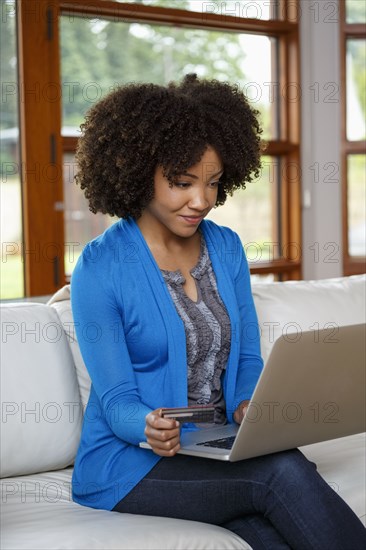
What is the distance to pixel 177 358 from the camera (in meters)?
1.66

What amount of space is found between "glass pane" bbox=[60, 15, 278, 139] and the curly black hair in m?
1.71

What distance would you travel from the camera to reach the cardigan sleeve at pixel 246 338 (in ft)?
5.89

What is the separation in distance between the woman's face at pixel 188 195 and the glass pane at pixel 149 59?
1819 millimetres

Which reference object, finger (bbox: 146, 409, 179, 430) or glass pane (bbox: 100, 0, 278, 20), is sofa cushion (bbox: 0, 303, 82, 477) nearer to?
finger (bbox: 146, 409, 179, 430)

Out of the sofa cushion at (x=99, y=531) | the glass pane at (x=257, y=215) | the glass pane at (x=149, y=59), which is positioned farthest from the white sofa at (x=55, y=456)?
the glass pane at (x=257, y=215)

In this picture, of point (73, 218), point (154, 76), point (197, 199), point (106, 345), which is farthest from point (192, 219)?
point (154, 76)

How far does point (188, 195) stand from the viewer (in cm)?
169

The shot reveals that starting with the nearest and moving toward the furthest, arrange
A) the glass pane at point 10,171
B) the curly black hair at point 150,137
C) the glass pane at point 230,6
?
the curly black hair at point 150,137, the glass pane at point 10,171, the glass pane at point 230,6

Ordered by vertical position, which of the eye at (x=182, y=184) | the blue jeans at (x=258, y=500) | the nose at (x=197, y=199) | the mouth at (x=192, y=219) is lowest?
the blue jeans at (x=258, y=500)

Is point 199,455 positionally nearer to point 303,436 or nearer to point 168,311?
point 303,436

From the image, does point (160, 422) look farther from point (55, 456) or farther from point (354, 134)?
point (354, 134)

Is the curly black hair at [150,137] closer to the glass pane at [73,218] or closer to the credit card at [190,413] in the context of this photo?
the credit card at [190,413]

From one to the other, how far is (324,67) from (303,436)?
283 cm

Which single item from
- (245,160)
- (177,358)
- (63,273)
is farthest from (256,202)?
(177,358)
